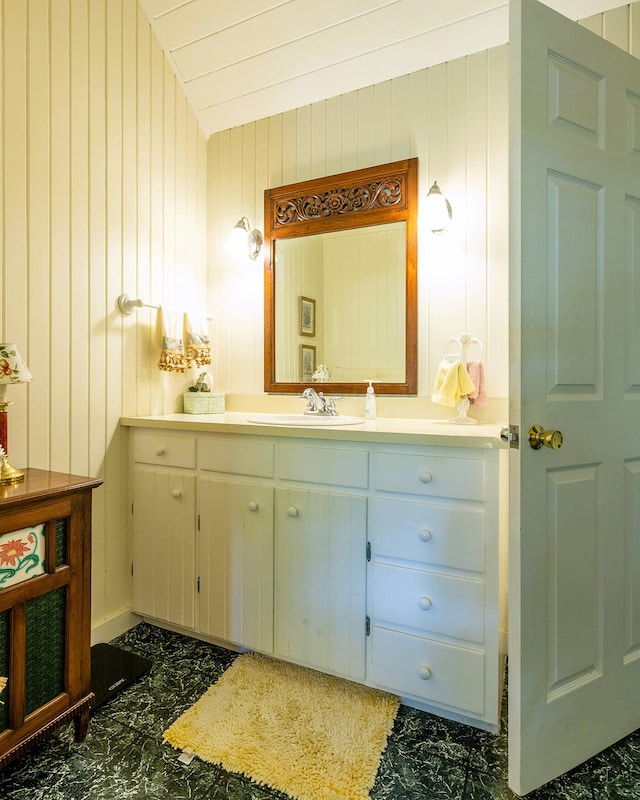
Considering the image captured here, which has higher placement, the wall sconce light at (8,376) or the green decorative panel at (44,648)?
the wall sconce light at (8,376)

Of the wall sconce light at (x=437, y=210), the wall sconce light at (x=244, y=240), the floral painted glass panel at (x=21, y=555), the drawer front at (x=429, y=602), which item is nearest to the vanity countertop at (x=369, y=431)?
the drawer front at (x=429, y=602)

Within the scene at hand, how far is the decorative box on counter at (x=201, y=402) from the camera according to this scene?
2.36 metres

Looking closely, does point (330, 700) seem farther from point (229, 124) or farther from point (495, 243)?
point (229, 124)

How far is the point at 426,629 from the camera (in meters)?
1.51

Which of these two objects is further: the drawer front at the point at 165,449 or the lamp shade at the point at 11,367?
the drawer front at the point at 165,449

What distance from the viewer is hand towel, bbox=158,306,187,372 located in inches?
87.4

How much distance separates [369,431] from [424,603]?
1.90ft

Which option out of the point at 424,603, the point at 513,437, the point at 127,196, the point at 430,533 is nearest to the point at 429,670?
the point at 424,603

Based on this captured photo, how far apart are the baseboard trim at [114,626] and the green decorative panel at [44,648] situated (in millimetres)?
613

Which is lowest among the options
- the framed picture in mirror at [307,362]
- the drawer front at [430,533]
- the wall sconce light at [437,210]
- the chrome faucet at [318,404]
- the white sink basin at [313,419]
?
the drawer front at [430,533]

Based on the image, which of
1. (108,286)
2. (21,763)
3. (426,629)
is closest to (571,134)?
(426,629)

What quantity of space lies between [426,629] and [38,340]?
1.70m

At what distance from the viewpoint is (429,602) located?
59.2 inches

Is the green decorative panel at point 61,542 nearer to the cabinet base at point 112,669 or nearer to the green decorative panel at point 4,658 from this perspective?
the green decorative panel at point 4,658
